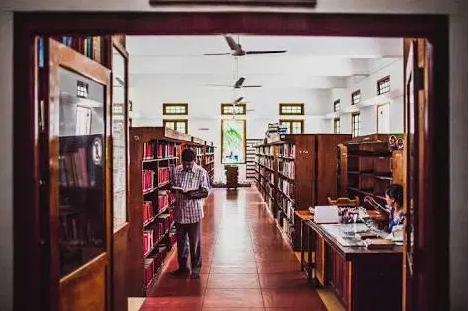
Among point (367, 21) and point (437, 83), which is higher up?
point (367, 21)

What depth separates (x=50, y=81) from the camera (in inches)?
112

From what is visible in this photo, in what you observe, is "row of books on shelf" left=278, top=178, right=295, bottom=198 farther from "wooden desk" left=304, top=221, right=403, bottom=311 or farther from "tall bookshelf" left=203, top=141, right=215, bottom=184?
"tall bookshelf" left=203, top=141, right=215, bottom=184

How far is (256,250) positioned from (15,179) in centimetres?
724

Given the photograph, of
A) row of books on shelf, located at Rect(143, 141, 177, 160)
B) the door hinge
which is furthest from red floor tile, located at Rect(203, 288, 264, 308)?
the door hinge

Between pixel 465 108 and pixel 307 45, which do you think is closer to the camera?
pixel 465 108

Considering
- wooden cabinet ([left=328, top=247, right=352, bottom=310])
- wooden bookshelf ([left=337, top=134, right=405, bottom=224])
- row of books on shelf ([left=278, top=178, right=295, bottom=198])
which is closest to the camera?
wooden cabinet ([left=328, top=247, right=352, bottom=310])

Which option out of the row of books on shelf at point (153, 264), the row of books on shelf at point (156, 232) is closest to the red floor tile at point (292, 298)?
the row of books on shelf at point (153, 264)

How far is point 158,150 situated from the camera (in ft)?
27.1

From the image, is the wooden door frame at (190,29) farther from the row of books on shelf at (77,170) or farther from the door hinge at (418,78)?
the row of books on shelf at (77,170)

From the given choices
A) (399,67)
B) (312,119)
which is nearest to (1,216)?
(399,67)

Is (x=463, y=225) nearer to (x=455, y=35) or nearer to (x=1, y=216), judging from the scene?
(x=455, y=35)

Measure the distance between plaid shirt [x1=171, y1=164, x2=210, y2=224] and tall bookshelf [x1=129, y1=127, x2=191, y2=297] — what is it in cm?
41

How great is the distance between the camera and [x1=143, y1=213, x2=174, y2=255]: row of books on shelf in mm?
7090

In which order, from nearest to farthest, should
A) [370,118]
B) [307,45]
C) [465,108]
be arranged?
[465,108]
[307,45]
[370,118]
